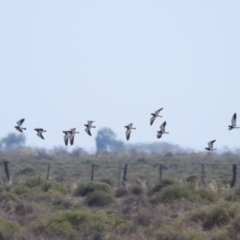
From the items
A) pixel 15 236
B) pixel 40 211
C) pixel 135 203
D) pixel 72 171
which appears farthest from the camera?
pixel 72 171

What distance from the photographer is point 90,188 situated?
4084 cm

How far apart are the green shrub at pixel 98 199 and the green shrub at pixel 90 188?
6.35 ft

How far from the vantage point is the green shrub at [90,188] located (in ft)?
133

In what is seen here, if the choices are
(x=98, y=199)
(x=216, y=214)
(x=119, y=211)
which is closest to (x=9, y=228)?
(x=119, y=211)

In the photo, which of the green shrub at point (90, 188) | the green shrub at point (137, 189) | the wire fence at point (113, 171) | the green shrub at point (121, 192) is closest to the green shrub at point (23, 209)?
the green shrub at point (90, 188)

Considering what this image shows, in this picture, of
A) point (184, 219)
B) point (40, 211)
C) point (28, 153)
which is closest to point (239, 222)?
point (184, 219)

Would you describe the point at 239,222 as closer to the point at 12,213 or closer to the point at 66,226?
the point at 66,226

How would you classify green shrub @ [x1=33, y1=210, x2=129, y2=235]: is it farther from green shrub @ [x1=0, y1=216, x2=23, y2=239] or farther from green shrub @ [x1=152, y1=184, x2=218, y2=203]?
green shrub @ [x1=152, y1=184, x2=218, y2=203]

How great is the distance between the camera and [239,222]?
29.7 m

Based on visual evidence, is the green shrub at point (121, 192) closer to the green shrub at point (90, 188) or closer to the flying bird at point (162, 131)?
the green shrub at point (90, 188)

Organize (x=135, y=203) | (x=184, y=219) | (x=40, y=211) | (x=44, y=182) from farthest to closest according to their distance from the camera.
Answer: (x=44, y=182) → (x=135, y=203) → (x=40, y=211) → (x=184, y=219)

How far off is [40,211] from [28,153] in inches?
2486

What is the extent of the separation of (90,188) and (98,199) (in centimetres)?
300

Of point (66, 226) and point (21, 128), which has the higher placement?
point (21, 128)
